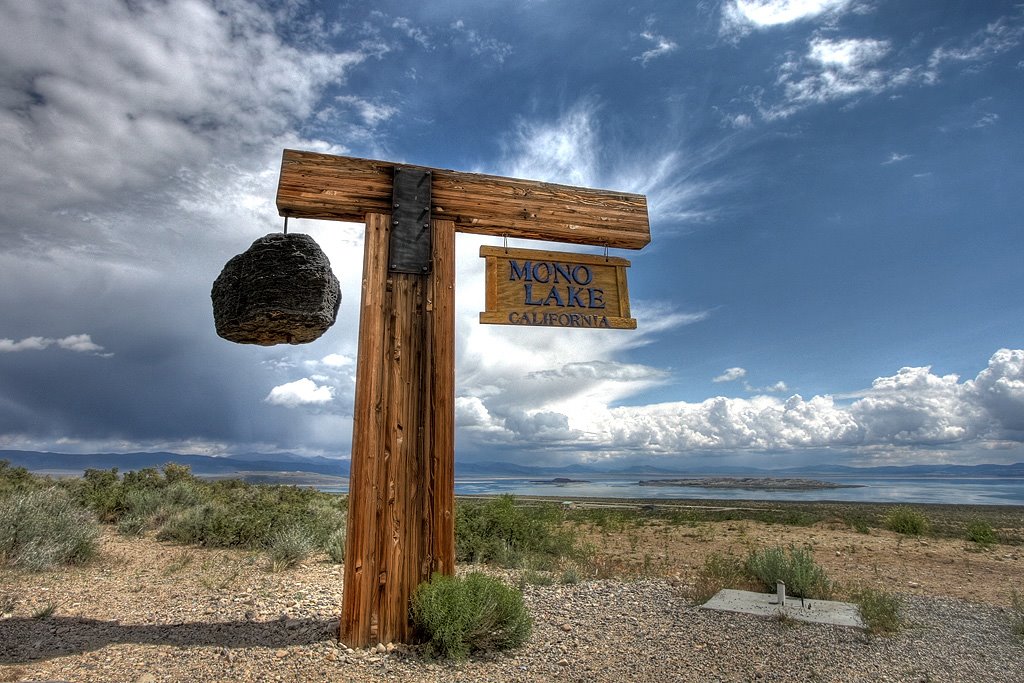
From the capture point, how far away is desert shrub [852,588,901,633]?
570 cm

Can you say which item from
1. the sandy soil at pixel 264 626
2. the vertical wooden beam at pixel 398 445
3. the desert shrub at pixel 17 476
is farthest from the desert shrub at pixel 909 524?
the desert shrub at pixel 17 476

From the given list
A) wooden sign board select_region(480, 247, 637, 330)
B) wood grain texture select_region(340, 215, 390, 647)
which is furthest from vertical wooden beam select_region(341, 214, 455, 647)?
wooden sign board select_region(480, 247, 637, 330)

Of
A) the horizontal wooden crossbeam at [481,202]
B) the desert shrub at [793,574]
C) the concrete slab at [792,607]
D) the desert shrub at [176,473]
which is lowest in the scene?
the concrete slab at [792,607]

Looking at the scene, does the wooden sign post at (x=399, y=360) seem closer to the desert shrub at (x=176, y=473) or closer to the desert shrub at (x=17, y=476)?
the desert shrub at (x=17, y=476)

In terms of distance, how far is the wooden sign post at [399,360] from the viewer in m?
4.59

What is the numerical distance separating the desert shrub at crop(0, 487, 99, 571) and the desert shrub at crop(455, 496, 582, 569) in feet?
18.5

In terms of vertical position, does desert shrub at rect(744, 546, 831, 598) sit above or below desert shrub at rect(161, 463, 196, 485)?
below

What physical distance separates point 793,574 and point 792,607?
2.76 ft

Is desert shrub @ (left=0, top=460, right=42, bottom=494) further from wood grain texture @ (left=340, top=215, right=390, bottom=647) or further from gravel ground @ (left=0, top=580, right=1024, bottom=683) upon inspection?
wood grain texture @ (left=340, top=215, right=390, bottom=647)

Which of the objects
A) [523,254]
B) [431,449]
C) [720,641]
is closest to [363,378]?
[431,449]

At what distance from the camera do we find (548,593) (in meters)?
6.66

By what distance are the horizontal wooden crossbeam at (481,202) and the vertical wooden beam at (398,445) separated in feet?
1.26

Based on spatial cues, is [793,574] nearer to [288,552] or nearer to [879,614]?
[879,614]

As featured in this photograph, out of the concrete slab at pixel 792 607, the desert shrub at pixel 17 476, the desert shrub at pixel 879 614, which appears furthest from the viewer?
the desert shrub at pixel 17 476
